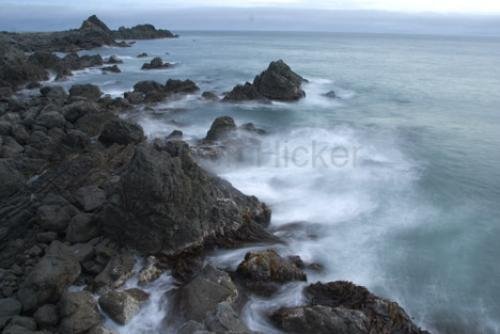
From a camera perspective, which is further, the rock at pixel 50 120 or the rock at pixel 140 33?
the rock at pixel 140 33

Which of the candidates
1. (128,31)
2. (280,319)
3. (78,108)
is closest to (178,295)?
(280,319)

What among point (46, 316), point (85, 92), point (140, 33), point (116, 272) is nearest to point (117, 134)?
point (116, 272)

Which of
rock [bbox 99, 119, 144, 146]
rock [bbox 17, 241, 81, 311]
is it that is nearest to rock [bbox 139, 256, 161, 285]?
rock [bbox 17, 241, 81, 311]

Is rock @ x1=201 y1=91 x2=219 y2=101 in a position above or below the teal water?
above

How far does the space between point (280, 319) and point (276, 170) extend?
36.3 ft

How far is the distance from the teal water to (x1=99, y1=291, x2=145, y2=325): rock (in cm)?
290

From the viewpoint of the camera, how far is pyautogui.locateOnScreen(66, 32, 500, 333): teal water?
510 inches

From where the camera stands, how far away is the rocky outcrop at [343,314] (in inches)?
395

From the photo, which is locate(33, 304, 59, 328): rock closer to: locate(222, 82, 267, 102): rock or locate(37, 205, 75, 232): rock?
locate(37, 205, 75, 232): rock

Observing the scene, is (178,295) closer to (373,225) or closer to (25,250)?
(25,250)

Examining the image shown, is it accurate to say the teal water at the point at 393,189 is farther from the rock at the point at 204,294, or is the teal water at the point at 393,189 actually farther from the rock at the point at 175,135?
the rock at the point at 175,135

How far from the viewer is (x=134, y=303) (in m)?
10.8

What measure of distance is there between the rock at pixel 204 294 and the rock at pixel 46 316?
2.77m

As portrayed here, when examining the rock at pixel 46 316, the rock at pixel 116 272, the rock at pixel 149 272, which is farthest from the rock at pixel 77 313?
the rock at pixel 149 272
